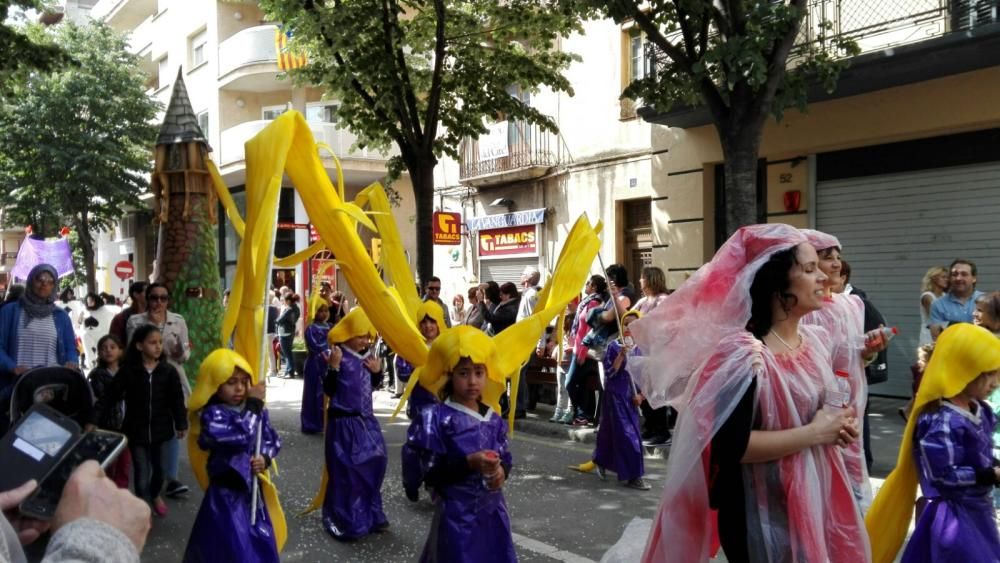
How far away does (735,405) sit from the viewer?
280 centimetres

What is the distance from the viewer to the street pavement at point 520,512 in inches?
235

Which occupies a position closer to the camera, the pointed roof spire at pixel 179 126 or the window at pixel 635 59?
the pointed roof spire at pixel 179 126

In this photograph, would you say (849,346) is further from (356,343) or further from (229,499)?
(356,343)

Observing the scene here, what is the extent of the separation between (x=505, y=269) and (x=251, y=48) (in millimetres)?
11194

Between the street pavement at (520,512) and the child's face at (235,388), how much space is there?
1.51m

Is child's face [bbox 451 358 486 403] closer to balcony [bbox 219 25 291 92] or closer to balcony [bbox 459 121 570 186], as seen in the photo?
balcony [bbox 459 121 570 186]

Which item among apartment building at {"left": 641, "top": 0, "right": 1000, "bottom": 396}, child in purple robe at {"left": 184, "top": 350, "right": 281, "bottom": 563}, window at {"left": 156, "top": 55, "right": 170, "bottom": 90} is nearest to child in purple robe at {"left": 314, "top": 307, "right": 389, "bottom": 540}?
child in purple robe at {"left": 184, "top": 350, "right": 281, "bottom": 563}

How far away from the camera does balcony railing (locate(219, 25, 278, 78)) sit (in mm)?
25062

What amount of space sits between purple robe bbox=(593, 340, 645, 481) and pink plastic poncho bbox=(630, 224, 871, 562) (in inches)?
186

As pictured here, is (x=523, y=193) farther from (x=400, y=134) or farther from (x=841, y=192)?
(x=841, y=192)

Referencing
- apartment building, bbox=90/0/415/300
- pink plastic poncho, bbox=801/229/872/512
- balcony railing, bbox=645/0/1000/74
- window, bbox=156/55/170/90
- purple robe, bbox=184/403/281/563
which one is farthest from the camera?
window, bbox=156/55/170/90

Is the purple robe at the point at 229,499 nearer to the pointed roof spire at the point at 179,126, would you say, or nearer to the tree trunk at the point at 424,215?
the pointed roof spire at the point at 179,126

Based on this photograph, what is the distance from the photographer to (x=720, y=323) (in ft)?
9.52

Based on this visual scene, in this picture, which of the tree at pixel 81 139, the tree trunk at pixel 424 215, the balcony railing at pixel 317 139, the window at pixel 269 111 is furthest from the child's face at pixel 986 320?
the tree at pixel 81 139
